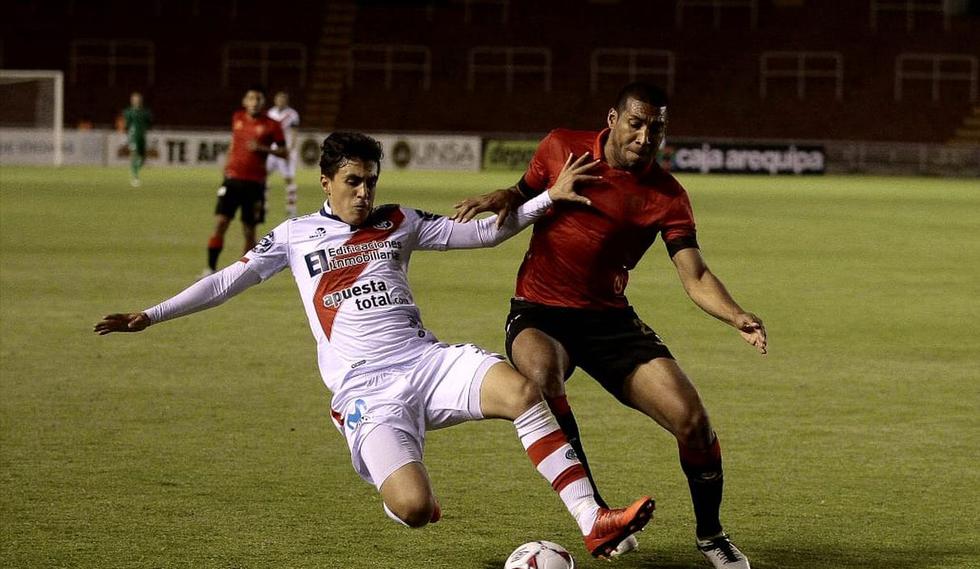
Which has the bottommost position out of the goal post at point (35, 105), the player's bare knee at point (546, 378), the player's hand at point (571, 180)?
the player's bare knee at point (546, 378)

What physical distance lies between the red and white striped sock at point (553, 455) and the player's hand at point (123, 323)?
1.56 metres

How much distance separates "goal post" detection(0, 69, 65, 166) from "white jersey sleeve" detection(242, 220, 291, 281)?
Result: 3661 centimetres

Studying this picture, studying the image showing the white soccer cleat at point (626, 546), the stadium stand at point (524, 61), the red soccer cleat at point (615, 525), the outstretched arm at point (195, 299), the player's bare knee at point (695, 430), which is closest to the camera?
the red soccer cleat at point (615, 525)

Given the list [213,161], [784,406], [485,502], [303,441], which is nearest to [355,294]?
[485,502]

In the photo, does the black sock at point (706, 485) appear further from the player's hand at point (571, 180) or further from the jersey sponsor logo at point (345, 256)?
the jersey sponsor logo at point (345, 256)

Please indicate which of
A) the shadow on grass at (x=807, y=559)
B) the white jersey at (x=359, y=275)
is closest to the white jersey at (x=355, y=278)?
the white jersey at (x=359, y=275)

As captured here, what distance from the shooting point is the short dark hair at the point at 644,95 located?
5840 mm

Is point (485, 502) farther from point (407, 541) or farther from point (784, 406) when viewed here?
point (784, 406)

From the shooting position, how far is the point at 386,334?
5.66 metres

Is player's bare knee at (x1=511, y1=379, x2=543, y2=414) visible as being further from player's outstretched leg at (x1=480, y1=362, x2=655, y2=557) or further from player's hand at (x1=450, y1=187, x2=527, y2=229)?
player's hand at (x1=450, y1=187, x2=527, y2=229)

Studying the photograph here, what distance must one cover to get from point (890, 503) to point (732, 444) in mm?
1403

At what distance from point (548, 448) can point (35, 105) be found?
39752 millimetres

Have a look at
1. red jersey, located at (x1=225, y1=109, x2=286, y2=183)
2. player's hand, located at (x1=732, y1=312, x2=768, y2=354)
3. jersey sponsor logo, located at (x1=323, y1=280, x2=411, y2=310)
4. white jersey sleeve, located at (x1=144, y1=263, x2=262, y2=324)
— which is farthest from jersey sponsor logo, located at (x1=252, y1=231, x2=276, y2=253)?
red jersey, located at (x1=225, y1=109, x2=286, y2=183)

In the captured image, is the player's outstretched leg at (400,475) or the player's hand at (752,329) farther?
the player's hand at (752,329)
